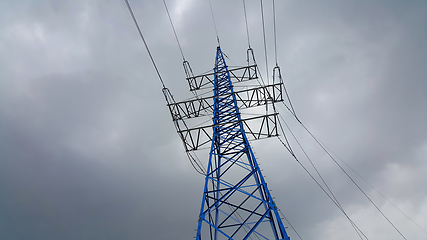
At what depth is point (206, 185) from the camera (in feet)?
26.4

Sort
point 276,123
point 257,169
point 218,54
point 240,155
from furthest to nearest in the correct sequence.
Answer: point 218,54 < point 276,123 < point 240,155 < point 257,169

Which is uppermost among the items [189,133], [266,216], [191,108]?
[191,108]

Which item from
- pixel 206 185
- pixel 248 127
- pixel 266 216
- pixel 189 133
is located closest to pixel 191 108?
pixel 189 133

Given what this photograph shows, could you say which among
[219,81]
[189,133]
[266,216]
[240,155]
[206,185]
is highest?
[219,81]

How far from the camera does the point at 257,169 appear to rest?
26.2 feet

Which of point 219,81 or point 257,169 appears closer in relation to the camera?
point 257,169

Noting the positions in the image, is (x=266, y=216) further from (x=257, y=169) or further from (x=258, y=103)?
(x=258, y=103)

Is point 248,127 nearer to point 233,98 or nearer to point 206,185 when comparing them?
point 233,98

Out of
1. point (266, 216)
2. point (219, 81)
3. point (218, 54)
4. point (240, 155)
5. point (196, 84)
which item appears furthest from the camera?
point (218, 54)

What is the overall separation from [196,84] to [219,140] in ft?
23.0

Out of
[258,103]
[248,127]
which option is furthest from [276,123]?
[258,103]

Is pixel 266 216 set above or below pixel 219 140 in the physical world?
below

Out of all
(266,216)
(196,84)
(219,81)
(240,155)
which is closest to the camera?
(266,216)

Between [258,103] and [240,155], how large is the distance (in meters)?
4.54
